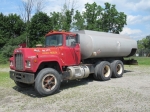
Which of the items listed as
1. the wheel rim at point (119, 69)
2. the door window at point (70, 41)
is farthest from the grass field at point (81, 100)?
the wheel rim at point (119, 69)

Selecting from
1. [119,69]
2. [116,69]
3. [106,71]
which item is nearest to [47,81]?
[106,71]

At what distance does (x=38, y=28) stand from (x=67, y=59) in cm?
2304

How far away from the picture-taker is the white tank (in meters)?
10.4

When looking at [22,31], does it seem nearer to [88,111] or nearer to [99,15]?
[99,15]

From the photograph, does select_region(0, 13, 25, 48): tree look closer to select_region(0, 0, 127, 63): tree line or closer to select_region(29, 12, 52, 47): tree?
select_region(0, 0, 127, 63): tree line

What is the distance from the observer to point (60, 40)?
30.4 ft

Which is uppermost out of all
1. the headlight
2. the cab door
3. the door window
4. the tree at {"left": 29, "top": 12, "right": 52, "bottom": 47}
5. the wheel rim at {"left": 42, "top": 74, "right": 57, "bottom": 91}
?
the tree at {"left": 29, "top": 12, "right": 52, "bottom": 47}

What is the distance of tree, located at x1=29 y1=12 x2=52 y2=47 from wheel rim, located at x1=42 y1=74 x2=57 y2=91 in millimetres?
23558

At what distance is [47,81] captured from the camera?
310 inches

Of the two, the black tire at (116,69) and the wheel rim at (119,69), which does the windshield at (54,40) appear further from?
the wheel rim at (119,69)

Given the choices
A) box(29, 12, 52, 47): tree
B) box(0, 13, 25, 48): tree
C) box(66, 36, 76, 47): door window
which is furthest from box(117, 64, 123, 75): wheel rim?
box(0, 13, 25, 48): tree

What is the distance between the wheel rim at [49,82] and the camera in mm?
7793

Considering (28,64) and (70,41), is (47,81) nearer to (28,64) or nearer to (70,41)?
(28,64)

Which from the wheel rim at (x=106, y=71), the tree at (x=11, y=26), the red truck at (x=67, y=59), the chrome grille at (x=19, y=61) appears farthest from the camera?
the tree at (x=11, y=26)
